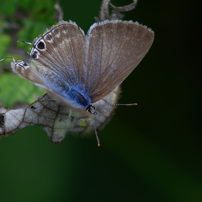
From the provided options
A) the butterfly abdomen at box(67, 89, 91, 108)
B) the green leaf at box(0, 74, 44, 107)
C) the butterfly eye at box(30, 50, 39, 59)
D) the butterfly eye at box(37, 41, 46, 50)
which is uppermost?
the butterfly eye at box(37, 41, 46, 50)

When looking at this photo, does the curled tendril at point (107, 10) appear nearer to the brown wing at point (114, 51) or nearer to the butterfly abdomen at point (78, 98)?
the brown wing at point (114, 51)

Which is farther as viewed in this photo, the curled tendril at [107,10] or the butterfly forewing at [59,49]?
the curled tendril at [107,10]

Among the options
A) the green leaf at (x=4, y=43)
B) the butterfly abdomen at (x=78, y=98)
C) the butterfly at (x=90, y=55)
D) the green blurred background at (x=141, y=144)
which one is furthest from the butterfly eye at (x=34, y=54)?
the green blurred background at (x=141, y=144)

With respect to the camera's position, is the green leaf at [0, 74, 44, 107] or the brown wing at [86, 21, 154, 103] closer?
the brown wing at [86, 21, 154, 103]

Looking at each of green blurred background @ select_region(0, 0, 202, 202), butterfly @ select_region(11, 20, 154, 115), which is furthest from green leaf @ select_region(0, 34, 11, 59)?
green blurred background @ select_region(0, 0, 202, 202)

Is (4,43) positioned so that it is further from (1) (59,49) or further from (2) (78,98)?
Result: (2) (78,98)

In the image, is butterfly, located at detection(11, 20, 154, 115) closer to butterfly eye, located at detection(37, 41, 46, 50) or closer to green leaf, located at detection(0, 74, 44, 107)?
butterfly eye, located at detection(37, 41, 46, 50)

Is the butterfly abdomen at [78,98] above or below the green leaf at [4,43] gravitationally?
below
